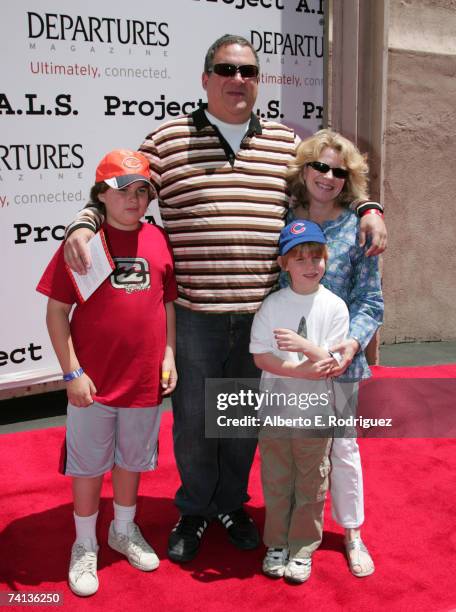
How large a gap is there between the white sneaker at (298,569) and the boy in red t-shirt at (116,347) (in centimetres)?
56

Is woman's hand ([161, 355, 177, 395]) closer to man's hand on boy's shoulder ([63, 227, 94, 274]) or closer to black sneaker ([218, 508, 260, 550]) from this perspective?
man's hand on boy's shoulder ([63, 227, 94, 274])

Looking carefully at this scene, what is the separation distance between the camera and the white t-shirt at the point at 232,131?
9.21ft

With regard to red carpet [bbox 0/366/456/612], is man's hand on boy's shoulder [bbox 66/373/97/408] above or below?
above

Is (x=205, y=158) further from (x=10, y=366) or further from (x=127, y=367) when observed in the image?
(x=10, y=366)

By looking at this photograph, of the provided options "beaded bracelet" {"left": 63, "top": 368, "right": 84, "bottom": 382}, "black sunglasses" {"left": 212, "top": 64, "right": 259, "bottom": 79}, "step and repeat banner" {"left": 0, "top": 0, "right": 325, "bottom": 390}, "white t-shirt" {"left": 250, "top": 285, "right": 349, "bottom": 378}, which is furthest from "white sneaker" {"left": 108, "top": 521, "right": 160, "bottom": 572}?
"black sunglasses" {"left": 212, "top": 64, "right": 259, "bottom": 79}

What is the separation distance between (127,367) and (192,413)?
0.46 m

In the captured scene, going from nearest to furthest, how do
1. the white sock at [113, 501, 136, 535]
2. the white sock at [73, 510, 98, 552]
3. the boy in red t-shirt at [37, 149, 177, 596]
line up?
the boy in red t-shirt at [37, 149, 177, 596] < the white sock at [73, 510, 98, 552] < the white sock at [113, 501, 136, 535]

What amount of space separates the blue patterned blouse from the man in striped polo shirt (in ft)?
0.35

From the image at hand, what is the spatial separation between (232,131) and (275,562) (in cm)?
181

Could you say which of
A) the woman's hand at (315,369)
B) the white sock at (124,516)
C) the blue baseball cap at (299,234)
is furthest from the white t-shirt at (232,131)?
the white sock at (124,516)

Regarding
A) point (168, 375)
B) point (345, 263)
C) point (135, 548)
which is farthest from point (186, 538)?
point (345, 263)

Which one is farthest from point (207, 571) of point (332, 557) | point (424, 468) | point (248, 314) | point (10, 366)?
point (10, 366)

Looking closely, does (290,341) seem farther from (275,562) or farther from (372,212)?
(275,562)

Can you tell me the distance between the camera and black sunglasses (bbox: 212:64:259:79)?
8.98 feet
